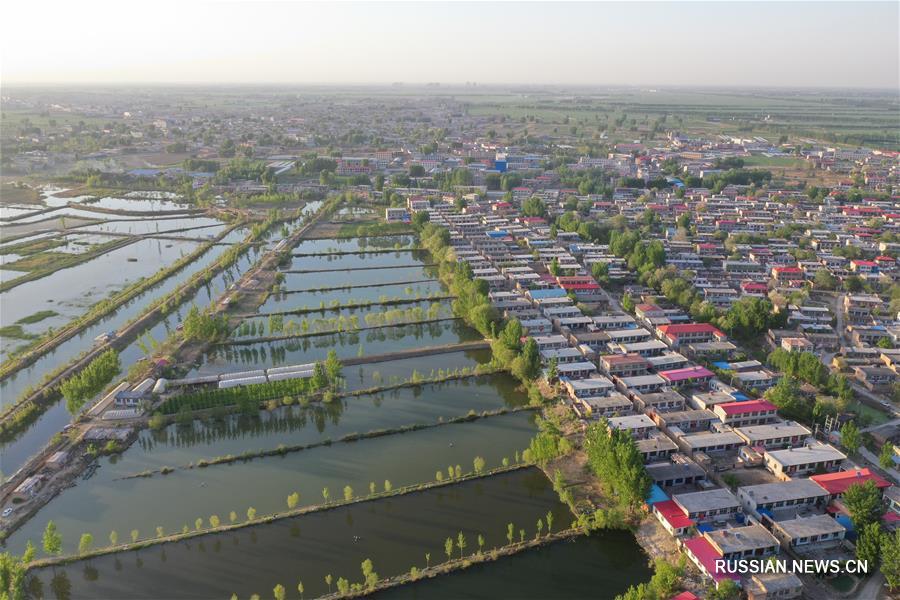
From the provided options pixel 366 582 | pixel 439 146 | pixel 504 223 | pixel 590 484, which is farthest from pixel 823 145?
pixel 366 582

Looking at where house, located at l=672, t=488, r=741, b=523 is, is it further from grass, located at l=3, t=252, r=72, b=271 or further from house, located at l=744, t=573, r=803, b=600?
grass, located at l=3, t=252, r=72, b=271

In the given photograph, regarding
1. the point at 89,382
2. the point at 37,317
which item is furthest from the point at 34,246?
the point at 89,382

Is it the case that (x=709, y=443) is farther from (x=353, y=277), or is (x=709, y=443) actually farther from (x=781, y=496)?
(x=353, y=277)

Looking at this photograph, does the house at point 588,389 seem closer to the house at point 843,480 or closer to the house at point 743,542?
the house at point 843,480

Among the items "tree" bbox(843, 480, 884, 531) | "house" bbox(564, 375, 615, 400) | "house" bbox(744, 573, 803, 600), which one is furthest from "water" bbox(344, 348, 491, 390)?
"tree" bbox(843, 480, 884, 531)

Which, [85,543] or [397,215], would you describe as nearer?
[85,543]

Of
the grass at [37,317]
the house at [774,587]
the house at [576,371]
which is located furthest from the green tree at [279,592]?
the grass at [37,317]
